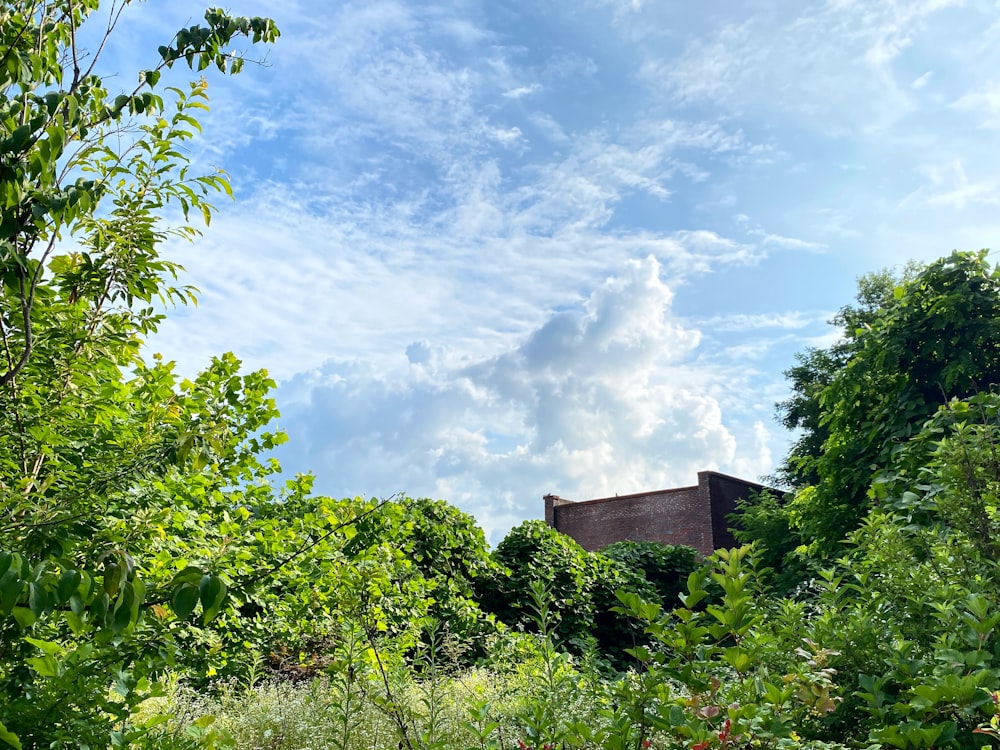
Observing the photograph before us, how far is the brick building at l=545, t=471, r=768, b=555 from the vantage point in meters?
22.0

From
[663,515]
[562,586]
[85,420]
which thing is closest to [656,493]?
[663,515]

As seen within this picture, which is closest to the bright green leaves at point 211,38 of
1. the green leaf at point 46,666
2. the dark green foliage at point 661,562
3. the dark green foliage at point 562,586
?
the green leaf at point 46,666

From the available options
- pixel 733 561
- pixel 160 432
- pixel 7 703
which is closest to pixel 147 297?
pixel 160 432

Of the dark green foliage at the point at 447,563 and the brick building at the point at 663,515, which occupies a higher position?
the brick building at the point at 663,515

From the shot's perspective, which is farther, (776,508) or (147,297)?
(776,508)

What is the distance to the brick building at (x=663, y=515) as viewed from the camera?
21969 mm

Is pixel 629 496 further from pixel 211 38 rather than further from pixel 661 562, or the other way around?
pixel 211 38

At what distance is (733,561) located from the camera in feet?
8.17

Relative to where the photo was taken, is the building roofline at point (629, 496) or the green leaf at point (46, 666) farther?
the building roofline at point (629, 496)

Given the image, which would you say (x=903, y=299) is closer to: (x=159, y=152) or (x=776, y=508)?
(x=159, y=152)

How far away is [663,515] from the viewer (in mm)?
22984

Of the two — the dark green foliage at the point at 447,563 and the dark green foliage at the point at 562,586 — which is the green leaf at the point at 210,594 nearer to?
the dark green foliage at the point at 447,563

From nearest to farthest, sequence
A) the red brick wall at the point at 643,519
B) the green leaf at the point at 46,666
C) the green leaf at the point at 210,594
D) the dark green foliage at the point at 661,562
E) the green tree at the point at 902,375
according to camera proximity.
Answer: the green leaf at the point at 210,594 < the green leaf at the point at 46,666 < the green tree at the point at 902,375 < the dark green foliage at the point at 661,562 < the red brick wall at the point at 643,519

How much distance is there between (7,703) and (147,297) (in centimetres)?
178
